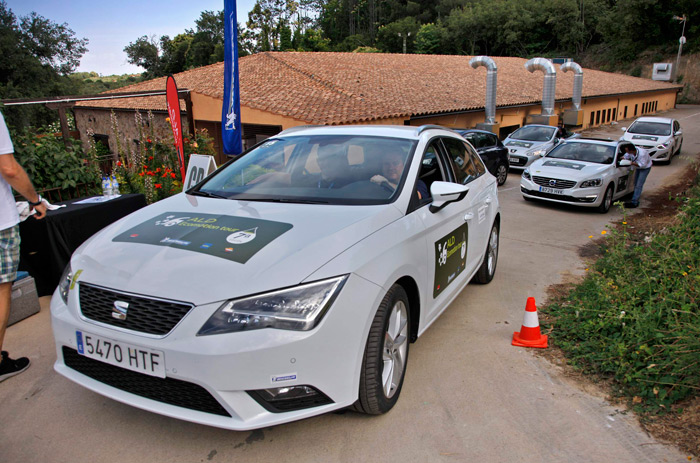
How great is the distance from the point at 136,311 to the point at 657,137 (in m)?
22.8

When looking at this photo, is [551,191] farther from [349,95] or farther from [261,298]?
[349,95]

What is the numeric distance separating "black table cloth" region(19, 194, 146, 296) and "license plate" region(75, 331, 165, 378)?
281 centimetres

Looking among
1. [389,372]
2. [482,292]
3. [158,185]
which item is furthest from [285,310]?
[158,185]

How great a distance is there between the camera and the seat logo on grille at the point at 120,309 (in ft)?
8.48

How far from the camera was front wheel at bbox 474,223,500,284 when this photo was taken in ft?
18.6

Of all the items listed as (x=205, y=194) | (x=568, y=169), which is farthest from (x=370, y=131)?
(x=568, y=169)

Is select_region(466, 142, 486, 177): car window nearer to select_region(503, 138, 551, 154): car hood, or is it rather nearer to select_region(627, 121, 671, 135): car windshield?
select_region(503, 138, 551, 154): car hood

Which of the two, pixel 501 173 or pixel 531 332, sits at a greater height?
pixel 531 332

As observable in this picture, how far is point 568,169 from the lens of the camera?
11977 mm

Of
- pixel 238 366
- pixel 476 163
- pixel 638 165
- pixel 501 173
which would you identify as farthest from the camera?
pixel 501 173

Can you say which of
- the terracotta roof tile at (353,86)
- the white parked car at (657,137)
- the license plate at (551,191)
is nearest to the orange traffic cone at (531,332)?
the license plate at (551,191)

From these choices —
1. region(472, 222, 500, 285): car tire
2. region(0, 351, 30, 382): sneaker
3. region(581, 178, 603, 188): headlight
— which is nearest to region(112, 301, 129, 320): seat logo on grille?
region(0, 351, 30, 382): sneaker

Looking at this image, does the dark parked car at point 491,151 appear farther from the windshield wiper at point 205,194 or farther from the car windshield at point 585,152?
the windshield wiper at point 205,194

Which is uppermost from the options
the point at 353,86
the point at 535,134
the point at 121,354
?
the point at 353,86
